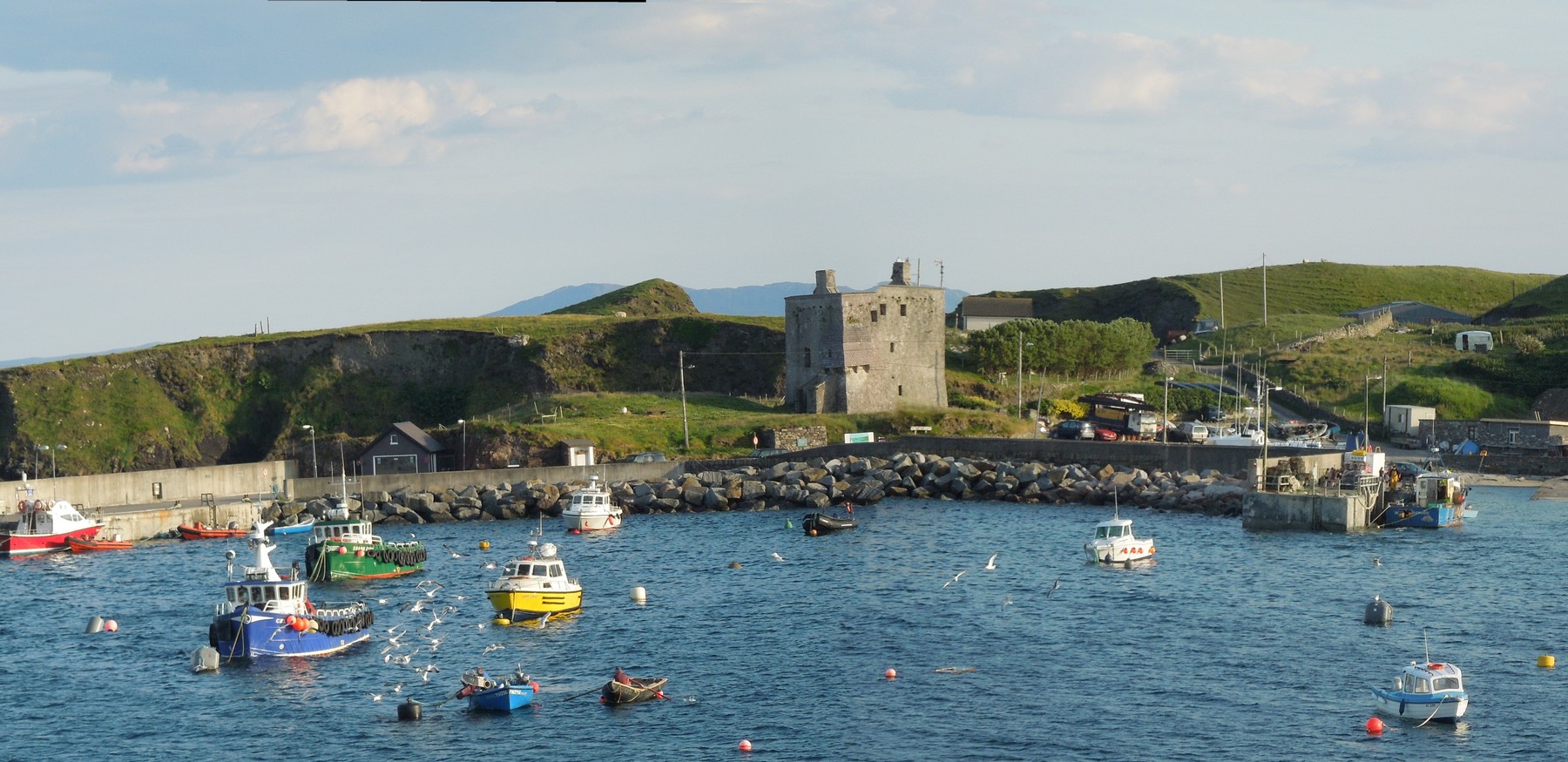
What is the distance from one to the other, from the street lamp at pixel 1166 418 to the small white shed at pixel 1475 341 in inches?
1005

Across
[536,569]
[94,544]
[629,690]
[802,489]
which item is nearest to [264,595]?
[536,569]

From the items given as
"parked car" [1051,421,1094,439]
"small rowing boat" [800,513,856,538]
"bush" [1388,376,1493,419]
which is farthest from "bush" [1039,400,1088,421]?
"small rowing boat" [800,513,856,538]

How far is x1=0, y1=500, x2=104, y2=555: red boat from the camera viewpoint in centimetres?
7475

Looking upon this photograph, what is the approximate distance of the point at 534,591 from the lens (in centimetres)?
5319

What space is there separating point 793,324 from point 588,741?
6933 cm

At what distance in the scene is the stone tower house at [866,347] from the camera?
103 metres

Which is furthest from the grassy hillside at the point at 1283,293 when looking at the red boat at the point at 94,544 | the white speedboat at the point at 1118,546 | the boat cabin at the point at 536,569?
Result: the boat cabin at the point at 536,569

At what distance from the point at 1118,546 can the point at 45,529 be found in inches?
2087

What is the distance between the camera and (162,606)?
57.7 metres

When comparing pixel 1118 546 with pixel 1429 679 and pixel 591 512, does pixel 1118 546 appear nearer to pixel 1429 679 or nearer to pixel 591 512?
pixel 1429 679

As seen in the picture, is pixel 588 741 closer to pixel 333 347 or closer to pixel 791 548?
pixel 791 548

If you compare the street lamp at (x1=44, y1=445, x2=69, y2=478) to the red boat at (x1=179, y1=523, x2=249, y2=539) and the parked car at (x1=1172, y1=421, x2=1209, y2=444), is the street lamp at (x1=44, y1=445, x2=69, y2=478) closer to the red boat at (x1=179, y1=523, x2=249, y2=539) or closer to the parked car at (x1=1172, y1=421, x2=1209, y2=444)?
the red boat at (x1=179, y1=523, x2=249, y2=539)

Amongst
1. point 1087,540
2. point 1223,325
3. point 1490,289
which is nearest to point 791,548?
point 1087,540

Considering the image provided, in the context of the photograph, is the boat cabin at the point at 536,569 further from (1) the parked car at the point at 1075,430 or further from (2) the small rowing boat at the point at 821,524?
(1) the parked car at the point at 1075,430
